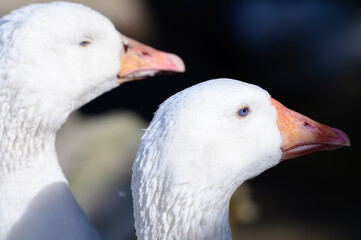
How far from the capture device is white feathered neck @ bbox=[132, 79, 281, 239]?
1.78 m

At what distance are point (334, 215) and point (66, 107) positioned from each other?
280 cm

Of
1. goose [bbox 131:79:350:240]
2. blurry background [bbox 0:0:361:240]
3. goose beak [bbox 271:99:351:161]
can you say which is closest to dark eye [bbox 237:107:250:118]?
goose [bbox 131:79:350:240]

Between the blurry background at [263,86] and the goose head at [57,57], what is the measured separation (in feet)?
4.58

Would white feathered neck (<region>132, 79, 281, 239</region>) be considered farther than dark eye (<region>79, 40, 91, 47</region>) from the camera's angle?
No

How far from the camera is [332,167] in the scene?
4559mm

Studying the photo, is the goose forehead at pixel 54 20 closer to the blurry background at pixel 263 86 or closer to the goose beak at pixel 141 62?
the goose beak at pixel 141 62

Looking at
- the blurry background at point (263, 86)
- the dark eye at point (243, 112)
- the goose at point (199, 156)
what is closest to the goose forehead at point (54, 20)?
the goose at point (199, 156)

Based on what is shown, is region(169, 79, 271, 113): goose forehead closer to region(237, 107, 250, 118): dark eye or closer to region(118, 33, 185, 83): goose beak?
region(237, 107, 250, 118): dark eye

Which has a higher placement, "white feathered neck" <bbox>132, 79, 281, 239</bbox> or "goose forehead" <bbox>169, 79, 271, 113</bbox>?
"goose forehead" <bbox>169, 79, 271, 113</bbox>

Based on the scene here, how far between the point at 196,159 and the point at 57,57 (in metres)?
0.93

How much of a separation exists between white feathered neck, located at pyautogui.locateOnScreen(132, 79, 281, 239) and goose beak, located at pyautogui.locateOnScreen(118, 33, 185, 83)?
76 centimetres

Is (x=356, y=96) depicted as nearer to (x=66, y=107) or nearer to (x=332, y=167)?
(x=332, y=167)

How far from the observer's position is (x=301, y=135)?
200cm

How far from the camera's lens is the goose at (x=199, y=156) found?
5.83 feet
